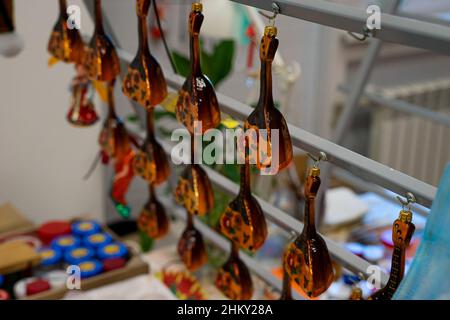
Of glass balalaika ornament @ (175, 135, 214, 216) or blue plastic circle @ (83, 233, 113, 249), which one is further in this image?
blue plastic circle @ (83, 233, 113, 249)

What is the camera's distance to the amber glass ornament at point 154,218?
1125 mm

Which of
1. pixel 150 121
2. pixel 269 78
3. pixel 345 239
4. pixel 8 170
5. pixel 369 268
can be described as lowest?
pixel 345 239

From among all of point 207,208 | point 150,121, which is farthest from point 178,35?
point 207,208

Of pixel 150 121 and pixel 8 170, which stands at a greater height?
pixel 150 121

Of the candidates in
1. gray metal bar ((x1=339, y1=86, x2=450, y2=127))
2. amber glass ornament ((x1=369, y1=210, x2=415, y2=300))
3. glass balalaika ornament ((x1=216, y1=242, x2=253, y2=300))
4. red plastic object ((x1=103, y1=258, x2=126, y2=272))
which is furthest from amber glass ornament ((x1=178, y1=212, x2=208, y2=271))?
gray metal bar ((x1=339, y1=86, x2=450, y2=127))

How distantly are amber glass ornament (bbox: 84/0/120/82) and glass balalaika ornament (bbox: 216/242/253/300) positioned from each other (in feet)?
1.06

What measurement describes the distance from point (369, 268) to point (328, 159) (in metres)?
0.16

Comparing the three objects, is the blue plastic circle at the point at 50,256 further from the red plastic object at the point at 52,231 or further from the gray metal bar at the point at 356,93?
the gray metal bar at the point at 356,93

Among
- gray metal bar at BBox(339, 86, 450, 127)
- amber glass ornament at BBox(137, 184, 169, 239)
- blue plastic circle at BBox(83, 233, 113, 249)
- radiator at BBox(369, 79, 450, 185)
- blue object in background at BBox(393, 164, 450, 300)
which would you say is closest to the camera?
blue object in background at BBox(393, 164, 450, 300)

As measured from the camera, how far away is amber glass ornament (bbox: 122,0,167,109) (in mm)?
870

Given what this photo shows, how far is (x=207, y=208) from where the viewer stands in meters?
0.91

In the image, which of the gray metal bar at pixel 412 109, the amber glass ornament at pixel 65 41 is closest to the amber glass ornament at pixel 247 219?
the amber glass ornament at pixel 65 41

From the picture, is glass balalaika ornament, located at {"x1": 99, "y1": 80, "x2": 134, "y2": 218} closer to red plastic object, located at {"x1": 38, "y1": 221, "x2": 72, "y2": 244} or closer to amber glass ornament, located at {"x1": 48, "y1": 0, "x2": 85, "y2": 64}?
amber glass ornament, located at {"x1": 48, "y1": 0, "x2": 85, "y2": 64}
